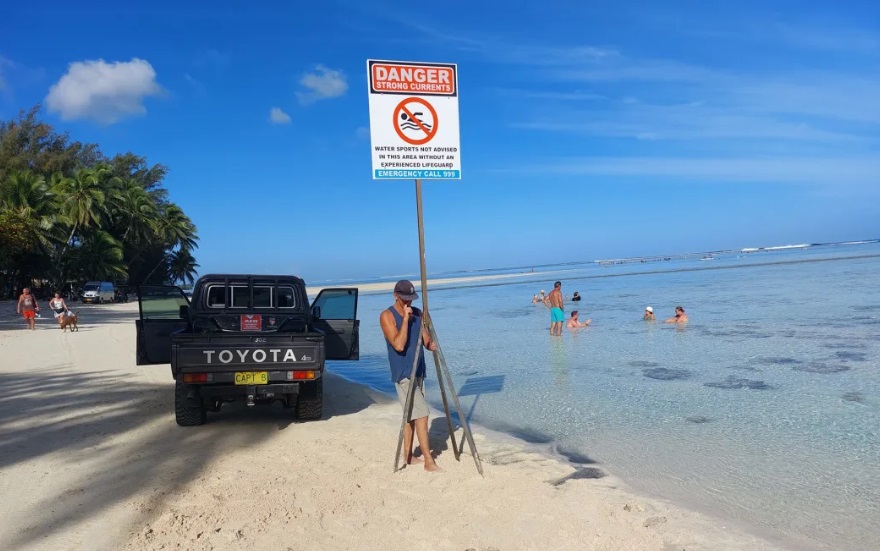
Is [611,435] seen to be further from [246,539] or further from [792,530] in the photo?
[246,539]

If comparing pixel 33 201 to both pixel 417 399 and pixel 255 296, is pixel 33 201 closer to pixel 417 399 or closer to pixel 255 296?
pixel 255 296

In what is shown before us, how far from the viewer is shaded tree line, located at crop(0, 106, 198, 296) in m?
41.1

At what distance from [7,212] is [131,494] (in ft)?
118

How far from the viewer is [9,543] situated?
4.23 meters

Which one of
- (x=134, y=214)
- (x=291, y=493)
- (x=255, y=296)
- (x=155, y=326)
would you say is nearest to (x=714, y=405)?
(x=291, y=493)

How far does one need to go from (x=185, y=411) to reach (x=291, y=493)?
9.23 ft

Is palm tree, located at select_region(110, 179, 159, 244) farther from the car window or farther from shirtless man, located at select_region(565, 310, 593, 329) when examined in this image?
Answer: the car window

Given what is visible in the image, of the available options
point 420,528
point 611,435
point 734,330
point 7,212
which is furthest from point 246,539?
point 7,212

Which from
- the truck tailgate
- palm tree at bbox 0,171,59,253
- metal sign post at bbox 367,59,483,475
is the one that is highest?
palm tree at bbox 0,171,59,253

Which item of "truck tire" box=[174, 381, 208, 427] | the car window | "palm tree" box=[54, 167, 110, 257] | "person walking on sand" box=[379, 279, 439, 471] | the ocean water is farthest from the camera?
"palm tree" box=[54, 167, 110, 257]

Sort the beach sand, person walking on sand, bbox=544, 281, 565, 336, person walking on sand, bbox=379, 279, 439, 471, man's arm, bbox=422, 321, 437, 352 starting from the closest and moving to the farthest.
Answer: the beach sand < man's arm, bbox=422, 321, 437, 352 < person walking on sand, bbox=379, 279, 439, 471 < person walking on sand, bbox=544, 281, 565, 336

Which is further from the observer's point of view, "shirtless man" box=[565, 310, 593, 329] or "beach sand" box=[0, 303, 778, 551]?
"shirtless man" box=[565, 310, 593, 329]

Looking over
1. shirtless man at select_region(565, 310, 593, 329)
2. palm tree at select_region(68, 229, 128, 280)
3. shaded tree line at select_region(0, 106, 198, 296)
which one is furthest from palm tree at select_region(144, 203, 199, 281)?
shirtless man at select_region(565, 310, 593, 329)

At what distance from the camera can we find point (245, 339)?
688 centimetres
